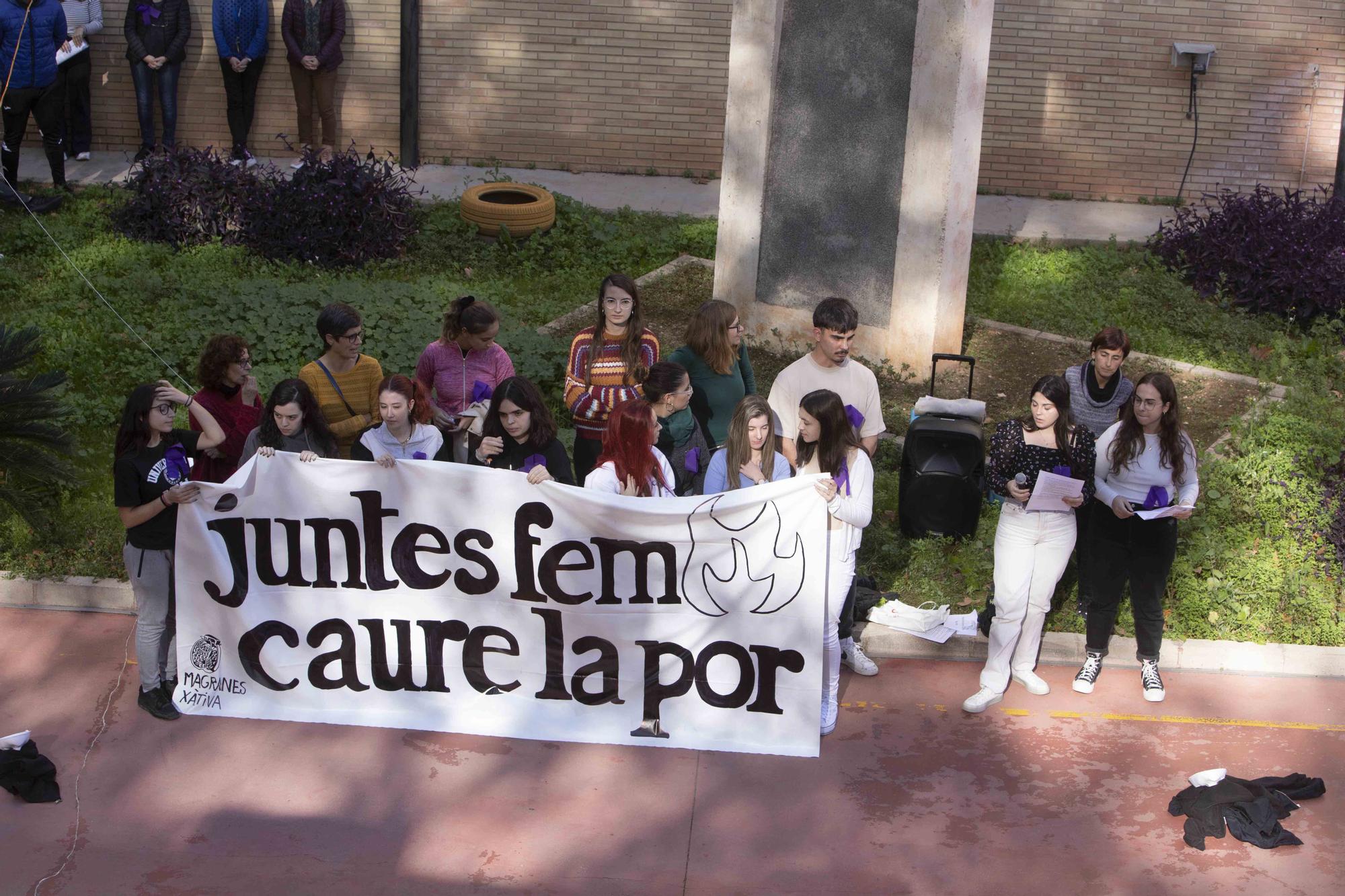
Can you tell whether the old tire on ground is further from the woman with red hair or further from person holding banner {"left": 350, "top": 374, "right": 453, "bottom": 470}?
the woman with red hair

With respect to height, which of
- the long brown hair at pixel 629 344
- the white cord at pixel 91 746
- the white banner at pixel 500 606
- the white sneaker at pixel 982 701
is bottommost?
the white cord at pixel 91 746

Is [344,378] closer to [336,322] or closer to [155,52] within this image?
[336,322]

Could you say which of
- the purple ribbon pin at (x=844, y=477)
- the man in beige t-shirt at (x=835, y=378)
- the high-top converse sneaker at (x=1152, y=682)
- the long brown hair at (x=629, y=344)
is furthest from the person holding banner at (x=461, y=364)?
the high-top converse sneaker at (x=1152, y=682)

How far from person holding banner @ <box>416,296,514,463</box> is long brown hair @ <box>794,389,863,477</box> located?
203 cm

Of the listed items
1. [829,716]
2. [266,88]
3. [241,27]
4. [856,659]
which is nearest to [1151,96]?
[266,88]

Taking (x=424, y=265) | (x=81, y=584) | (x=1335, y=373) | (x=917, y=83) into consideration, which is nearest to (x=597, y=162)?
(x=424, y=265)

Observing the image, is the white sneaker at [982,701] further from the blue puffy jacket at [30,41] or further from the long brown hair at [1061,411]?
the blue puffy jacket at [30,41]

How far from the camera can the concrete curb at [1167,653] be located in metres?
8.05

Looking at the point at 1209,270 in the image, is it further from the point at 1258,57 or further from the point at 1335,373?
the point at 1258,57

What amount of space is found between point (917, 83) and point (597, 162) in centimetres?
667

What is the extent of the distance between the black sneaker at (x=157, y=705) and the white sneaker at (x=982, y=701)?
3.91 metres

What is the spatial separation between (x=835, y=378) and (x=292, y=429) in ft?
9.30

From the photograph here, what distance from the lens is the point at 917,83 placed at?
11234 mm

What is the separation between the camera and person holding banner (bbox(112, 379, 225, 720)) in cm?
693
